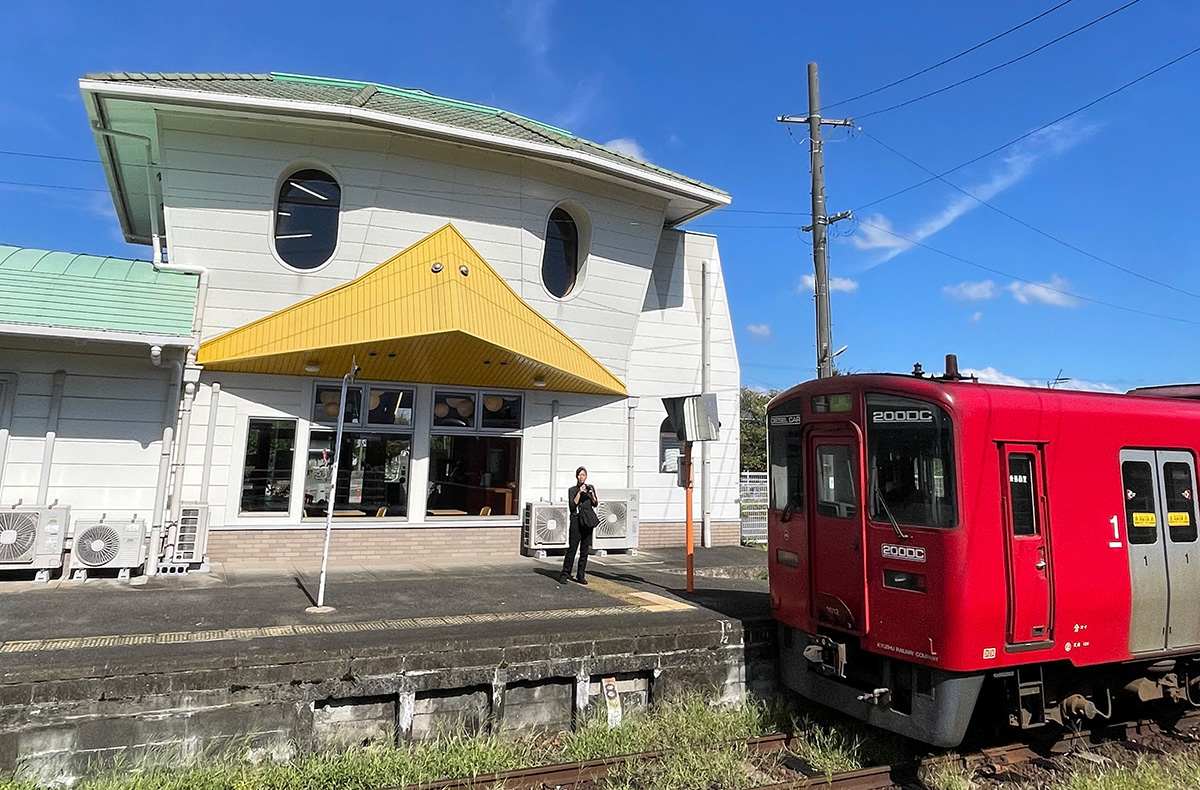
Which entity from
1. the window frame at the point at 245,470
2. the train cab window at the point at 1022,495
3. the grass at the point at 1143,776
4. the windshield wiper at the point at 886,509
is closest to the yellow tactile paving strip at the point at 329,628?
the windshield wiper at the point at 886,509

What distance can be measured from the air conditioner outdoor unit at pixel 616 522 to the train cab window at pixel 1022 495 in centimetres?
781

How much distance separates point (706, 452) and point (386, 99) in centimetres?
920

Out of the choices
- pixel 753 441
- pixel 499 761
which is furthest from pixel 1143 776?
pixel 753 441

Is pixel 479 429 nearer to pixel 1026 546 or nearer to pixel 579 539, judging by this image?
pixel 579 539

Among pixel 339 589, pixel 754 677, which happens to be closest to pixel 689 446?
pixel 754 677

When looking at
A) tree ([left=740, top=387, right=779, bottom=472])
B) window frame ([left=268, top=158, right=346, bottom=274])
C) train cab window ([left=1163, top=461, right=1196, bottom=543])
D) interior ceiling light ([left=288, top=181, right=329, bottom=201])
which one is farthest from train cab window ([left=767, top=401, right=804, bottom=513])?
tree ([left=740, top=387, right=779, bottom=472])

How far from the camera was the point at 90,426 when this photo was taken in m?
9.88

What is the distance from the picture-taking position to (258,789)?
5168 mm

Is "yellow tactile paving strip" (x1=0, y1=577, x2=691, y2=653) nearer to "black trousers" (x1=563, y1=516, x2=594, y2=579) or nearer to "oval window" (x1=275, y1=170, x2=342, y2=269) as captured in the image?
"black trousers" (x1=563, y1=516, x2=594, y2=579)

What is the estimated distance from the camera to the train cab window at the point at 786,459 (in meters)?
6.92

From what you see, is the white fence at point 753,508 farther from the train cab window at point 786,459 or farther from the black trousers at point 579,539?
the train cab window at point 786,459

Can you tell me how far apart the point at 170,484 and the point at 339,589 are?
3.31m

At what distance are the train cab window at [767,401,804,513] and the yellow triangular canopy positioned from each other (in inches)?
200

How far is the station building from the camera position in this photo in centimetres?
978
